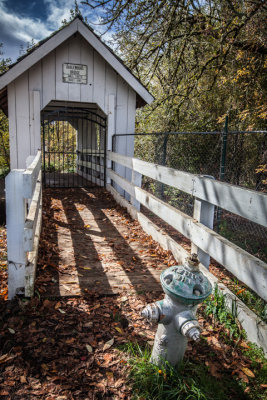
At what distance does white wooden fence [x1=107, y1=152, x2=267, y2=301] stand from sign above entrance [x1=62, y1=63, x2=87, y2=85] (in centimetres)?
507

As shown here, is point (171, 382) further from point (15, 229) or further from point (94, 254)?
point (94, 254)

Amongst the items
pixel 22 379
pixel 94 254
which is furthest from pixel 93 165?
pixel 22 379

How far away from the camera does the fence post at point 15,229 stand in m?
3.22

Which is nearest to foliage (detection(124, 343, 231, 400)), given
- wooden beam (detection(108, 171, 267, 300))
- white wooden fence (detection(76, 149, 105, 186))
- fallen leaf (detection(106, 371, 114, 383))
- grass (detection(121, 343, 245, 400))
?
grass (detection(121, 343, 245, 400))

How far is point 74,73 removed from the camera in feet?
Result: 29.0

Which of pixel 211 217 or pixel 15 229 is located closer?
pixel 15 229

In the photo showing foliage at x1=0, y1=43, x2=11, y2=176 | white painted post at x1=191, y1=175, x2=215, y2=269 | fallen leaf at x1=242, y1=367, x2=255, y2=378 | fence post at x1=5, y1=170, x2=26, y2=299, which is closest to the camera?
fallen leaf at x1=242, y1=367, x2=255, y2=378

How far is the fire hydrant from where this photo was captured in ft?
7.49

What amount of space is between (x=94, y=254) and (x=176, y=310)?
8.77ft

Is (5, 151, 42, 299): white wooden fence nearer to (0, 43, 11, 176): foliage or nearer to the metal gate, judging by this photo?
the metal gate

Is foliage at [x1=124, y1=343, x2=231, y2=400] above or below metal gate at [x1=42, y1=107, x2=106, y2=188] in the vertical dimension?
below

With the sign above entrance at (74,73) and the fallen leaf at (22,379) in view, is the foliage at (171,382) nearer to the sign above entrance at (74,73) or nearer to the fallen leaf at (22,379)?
the fallen leaf at (22,379)

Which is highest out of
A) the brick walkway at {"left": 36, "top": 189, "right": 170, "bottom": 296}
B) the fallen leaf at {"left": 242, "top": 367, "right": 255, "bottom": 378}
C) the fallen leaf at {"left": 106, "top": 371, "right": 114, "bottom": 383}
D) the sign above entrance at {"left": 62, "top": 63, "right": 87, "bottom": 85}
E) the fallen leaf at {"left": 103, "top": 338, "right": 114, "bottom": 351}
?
the sign above entrance at {"left": 62, "top": 63, "right": 87, "bottom": 85}

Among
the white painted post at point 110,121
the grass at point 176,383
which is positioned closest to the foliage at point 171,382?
the grass at point 176,383
